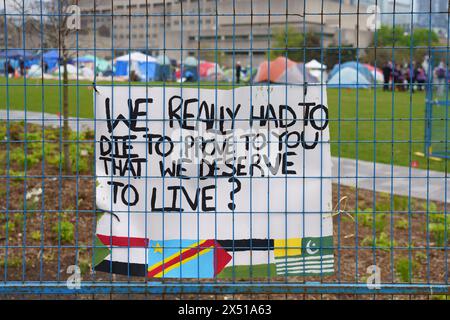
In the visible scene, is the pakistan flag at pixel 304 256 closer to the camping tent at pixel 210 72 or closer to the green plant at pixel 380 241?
the camping tent at pixel 210 72

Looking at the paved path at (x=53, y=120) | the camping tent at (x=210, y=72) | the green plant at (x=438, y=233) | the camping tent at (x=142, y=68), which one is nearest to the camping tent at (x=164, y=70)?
the camping tent at (x=142, y=68)

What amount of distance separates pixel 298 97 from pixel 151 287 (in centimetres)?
150

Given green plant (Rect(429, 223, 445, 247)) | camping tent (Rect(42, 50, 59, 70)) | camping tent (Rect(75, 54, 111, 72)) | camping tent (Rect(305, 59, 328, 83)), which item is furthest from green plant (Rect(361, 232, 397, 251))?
camping tent (Rect(42, 50, 59, 70))

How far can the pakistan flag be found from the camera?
4773 mm

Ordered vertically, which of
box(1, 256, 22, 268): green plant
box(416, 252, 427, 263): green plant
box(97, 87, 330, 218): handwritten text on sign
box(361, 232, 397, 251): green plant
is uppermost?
box(97, 87, 330, 218): handwritten text on sign

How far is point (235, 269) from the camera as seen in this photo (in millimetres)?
4793

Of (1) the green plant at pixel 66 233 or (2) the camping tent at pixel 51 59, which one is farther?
(1) the green plant at pixel 66 233

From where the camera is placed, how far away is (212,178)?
471 cm

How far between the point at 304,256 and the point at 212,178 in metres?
0.78

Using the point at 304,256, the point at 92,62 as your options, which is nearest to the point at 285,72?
the point at 304,256

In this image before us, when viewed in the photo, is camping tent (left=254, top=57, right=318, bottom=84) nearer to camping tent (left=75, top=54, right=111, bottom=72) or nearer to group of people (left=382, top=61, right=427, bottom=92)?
group of people (left=382, top=61, right=427, bottom=92)

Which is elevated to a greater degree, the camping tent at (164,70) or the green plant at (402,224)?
the camping tent at (164,70)

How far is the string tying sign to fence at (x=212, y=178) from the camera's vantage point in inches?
184

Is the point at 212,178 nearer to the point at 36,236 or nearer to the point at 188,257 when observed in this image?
the point at 188,257
